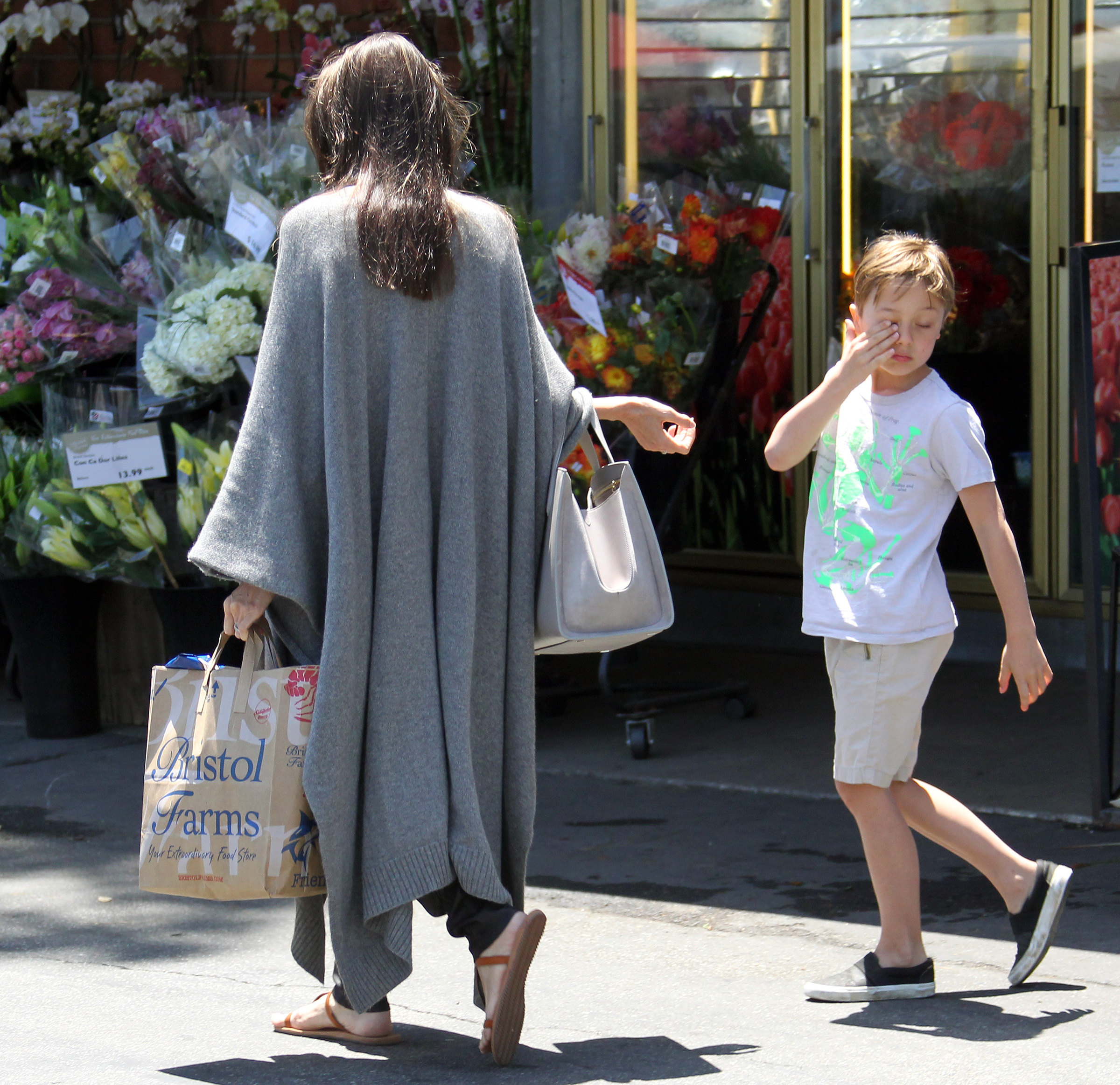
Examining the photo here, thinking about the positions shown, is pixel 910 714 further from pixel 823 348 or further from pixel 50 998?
pixel 823 348

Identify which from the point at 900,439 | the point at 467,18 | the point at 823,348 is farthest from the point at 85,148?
the point at 900,439

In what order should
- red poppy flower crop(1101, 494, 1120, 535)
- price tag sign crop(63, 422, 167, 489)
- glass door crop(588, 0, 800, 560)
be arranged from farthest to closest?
glass door crop(588, 0, 800, 560)
price tag sign crop(63, 422, 167, 489)
red poppy flower crop(1101, 494, 1120, 535)

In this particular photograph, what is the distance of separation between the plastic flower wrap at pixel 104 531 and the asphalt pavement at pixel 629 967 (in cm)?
73

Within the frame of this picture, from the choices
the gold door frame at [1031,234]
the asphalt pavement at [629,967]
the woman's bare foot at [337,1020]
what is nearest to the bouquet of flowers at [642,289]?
the gold door frame at [1031,234]

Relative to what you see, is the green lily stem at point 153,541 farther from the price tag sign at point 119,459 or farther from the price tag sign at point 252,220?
the price tag sign at point 252,220

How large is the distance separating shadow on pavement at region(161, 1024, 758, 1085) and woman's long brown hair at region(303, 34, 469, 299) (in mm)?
1366

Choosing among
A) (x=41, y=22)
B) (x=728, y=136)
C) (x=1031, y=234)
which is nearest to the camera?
(x=1031, y=234)

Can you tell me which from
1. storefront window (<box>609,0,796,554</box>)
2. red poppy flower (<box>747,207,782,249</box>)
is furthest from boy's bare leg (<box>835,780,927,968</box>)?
storefront window (<box>609,0,796,554</box>)

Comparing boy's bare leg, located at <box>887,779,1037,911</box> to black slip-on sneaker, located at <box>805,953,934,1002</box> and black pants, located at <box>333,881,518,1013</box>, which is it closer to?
black slip-on sneaker, located at <box>805,953,934,1002</box>

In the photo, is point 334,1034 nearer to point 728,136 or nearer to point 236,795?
point 236,795

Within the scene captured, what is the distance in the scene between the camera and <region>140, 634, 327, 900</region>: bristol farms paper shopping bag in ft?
9.13

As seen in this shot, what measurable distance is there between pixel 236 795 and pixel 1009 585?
4.78 ft

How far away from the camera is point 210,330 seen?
16.5 ft

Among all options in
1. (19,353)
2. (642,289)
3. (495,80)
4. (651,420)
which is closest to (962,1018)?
(651,420)
